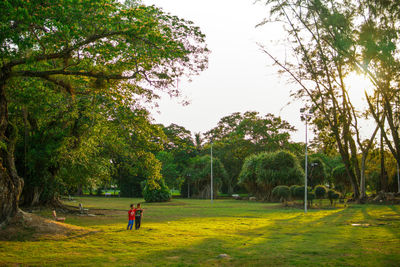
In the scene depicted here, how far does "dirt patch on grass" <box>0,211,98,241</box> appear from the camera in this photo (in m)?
11.9

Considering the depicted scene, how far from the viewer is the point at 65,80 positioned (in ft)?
47.6

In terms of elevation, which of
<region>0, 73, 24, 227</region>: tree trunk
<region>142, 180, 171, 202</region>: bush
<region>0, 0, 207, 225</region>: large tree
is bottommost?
<region>142, 180, 171, 202</region>: bush

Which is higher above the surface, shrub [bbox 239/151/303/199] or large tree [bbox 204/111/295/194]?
large tree [bbox 204/111/295/194]

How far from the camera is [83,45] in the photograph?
12.3 m

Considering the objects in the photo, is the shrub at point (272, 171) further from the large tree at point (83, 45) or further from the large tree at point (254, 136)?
the large tree at point (83, 45)

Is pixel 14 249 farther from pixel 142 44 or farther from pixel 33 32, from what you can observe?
pixel 142 44

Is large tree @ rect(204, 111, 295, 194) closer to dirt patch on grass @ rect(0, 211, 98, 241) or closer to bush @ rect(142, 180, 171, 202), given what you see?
bush @ rect(142, 180, 171, 202)

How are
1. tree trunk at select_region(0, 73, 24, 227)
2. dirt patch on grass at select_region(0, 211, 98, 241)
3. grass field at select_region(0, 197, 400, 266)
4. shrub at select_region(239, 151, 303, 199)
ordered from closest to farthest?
grass field at select_region(0, 197, 400, 266), dirt patch on grass at select_region(0, 211, 98, 241), tree trunk at select_region(0, 73, 24, 227), shrub at select_region(239, 151, 303, 199)

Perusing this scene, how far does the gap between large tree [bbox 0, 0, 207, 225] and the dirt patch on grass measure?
0.46 meters

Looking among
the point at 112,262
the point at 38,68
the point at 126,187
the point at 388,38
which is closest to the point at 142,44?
the point at 38,68

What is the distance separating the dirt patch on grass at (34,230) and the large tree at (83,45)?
1.49 feet

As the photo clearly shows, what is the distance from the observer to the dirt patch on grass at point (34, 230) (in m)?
11.9

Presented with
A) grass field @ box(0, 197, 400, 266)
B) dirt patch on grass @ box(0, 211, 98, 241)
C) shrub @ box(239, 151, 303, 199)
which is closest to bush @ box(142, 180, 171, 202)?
shrub @ box(239, 151, 303, 199)

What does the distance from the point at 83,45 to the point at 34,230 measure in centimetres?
674
